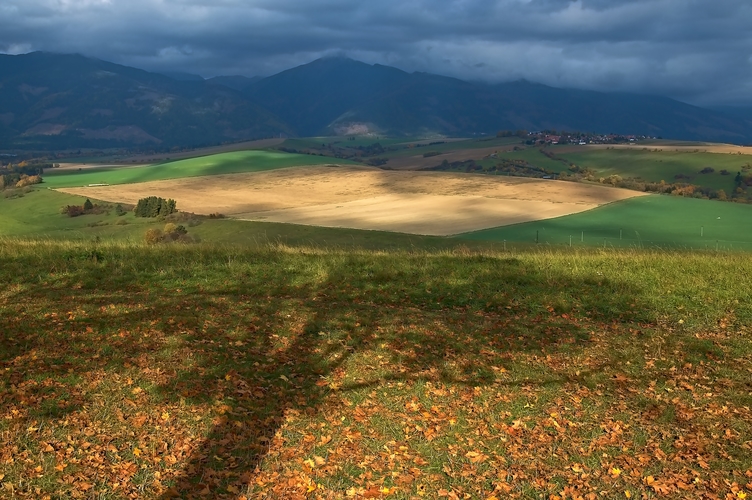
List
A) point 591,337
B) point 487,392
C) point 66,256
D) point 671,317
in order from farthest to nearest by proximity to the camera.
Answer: point 66,256, point 671,317, point 591,337, point 487,392

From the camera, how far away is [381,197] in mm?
89188

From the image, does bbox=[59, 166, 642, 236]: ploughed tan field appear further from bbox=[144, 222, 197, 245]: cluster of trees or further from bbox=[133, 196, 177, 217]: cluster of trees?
bbox=[144, 222, 197, 245]: cluster of trees

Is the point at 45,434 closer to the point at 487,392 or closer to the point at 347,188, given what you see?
the point at 487,392

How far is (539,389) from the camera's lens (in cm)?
1171

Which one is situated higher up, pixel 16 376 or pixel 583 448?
pixel 16 376

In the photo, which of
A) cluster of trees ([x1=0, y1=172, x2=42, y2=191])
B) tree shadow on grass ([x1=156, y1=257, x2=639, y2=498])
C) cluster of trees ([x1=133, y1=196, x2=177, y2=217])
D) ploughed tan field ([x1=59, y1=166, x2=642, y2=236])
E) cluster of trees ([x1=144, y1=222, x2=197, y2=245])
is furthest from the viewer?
cluster of trees ([x1=0, y1=172, x2=42, y2=191])

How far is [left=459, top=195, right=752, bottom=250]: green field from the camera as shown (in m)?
53.8

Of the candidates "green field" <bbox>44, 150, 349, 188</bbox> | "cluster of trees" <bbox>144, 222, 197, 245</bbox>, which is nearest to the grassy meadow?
"cluster of trees" <bbox>144, 222, 197, 245</bbox>

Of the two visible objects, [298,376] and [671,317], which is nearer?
[298,376]

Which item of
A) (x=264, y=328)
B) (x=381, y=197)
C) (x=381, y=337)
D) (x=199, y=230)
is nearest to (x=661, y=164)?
(x=381, y=197)

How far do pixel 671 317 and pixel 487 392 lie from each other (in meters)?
8.03

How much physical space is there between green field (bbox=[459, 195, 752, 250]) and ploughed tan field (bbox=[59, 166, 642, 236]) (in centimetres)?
334

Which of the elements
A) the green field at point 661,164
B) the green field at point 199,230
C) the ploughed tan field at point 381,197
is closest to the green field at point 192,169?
the ploughed tan field at point 381,197

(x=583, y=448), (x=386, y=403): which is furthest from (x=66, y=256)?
(x=583, y=448)
